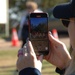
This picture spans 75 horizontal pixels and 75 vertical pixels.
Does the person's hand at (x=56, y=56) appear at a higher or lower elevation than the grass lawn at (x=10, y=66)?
higher

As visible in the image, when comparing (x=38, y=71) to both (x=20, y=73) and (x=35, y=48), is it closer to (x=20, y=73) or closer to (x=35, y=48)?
(x=20, y=73)

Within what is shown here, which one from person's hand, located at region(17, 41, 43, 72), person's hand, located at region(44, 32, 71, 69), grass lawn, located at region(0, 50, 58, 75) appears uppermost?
person's hand, located at region(17, 41, 43, 72)

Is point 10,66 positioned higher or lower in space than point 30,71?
lower

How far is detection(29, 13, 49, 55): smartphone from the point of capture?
3004mm

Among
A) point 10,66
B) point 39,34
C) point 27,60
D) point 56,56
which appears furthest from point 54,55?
point 10,66

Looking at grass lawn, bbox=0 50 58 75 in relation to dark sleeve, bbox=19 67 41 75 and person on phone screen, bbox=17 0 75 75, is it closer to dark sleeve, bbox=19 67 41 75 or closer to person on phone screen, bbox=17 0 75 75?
person on phone screen, bbox=17 0 75 75

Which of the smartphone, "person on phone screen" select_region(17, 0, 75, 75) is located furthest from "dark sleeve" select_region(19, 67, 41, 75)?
the smartphone

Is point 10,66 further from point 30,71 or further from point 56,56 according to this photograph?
point 30,71

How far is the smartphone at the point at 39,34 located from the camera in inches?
118

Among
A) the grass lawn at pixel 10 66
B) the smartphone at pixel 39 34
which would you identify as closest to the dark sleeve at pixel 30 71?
the smartphone at pixel 39 34

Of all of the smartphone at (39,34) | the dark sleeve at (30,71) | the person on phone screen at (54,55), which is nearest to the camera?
the person on phone screen at (54,55)

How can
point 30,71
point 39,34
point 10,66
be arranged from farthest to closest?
point 10,66
point 39,34
point 30,71

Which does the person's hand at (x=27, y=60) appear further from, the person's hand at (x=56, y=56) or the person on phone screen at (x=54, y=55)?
the person's hand at (x=56, y=56)

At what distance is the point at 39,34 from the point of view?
10.0 feet
